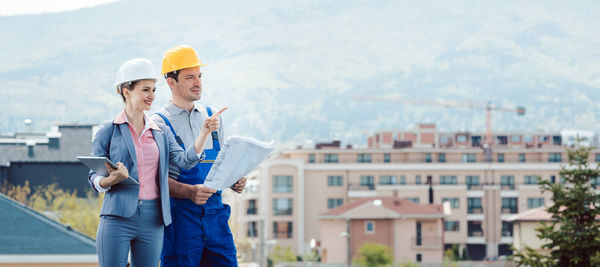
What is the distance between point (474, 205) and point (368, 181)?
1144cm

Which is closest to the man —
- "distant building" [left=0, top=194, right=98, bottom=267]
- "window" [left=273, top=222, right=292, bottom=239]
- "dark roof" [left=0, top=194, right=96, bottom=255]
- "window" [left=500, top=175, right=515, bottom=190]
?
"distant building" [left=0, top=194, right=98, bottom=267]

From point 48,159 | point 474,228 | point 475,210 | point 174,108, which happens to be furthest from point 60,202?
point 474,228

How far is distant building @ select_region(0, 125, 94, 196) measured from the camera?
57969mm

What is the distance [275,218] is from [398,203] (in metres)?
18.7

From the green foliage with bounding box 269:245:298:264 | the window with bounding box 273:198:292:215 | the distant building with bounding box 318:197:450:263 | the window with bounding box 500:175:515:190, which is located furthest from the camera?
the window with bounding box 500:175:515:190

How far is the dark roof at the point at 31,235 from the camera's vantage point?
15.0 metres

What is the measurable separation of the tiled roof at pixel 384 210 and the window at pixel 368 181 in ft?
52.0

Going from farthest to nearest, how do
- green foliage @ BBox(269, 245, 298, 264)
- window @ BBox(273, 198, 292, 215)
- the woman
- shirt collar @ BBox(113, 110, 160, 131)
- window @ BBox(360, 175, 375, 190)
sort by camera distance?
window @ BBox(360, 175, 375, 190), window @ BBox(273, 198, 292, 215), green foliage @ BBox(269, 245, 298, 264), shirt collar @ BBox(113, 110, 160, 131), the woman

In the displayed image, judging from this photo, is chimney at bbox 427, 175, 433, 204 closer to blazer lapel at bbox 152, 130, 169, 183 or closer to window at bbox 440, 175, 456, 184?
window at bbox 440, 175, 456, 184

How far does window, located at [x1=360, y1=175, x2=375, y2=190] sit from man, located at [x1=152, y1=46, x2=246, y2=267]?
304 feet

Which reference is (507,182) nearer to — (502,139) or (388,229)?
(388,229)

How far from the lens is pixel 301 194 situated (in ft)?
310

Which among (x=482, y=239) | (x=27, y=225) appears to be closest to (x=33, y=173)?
(x=27, y=225)

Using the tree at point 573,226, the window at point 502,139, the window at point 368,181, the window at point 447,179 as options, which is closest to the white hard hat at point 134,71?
the tree at point 573,226
